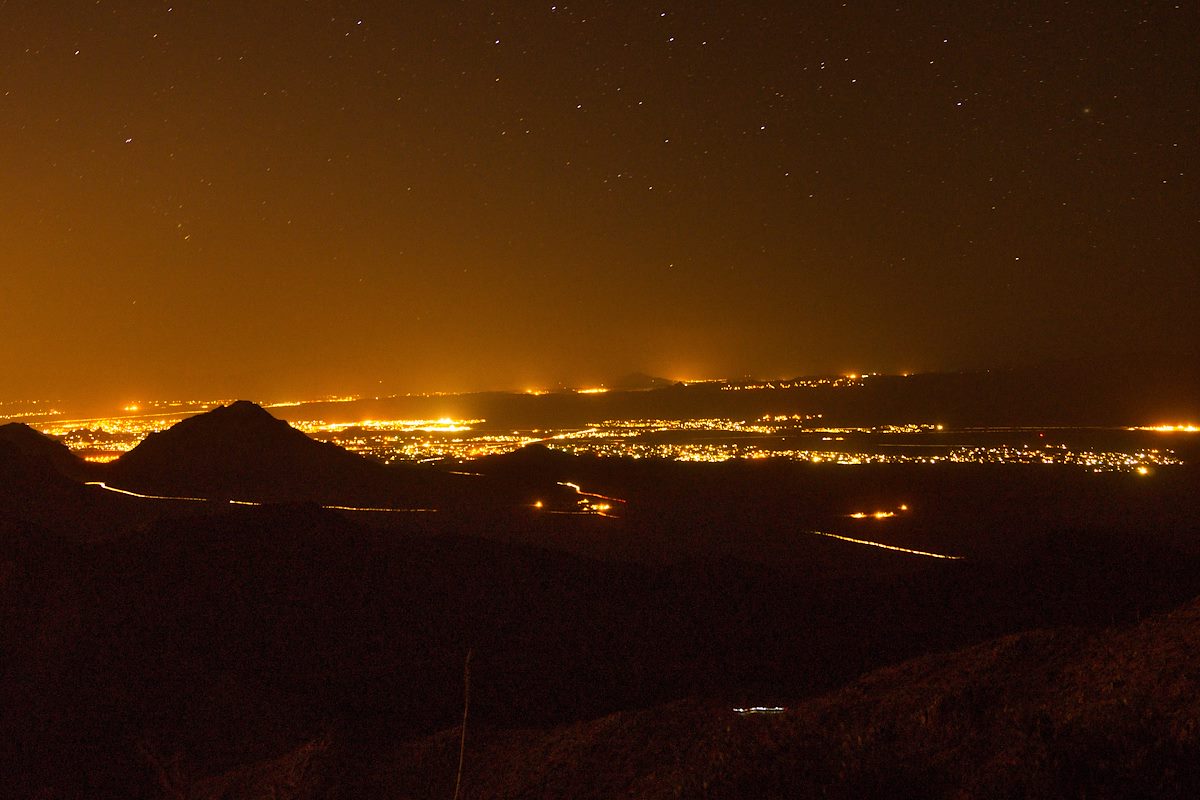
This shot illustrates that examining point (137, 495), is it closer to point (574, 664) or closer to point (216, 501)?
point (216, 501)

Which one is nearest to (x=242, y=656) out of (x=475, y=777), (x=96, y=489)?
(x=475, y=777)

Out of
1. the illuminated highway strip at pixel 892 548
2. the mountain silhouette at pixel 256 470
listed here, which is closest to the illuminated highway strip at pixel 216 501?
the mountain silhouette at pixel 256 470

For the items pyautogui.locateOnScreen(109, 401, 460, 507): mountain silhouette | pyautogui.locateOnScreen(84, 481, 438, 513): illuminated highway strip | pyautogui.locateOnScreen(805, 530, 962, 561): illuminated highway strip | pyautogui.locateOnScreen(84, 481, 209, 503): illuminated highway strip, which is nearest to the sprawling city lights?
pyautogui.locateOnScreen(805, 530, 962, 561): illuminated highway strip

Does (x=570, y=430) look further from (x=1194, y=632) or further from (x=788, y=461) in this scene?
(x=1194, y=632)

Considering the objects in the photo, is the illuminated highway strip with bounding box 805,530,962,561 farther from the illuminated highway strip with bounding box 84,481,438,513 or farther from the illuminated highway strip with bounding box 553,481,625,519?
the illuminated highway strip with bounding box 84,481,438,513

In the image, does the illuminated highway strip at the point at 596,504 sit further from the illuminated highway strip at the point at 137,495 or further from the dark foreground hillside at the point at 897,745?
the dark foreground hillside at the point at 897,745

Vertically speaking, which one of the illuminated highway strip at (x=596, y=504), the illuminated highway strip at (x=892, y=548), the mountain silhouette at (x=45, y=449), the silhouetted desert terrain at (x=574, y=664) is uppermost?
the mountain silhouette at (x=45, y=449)

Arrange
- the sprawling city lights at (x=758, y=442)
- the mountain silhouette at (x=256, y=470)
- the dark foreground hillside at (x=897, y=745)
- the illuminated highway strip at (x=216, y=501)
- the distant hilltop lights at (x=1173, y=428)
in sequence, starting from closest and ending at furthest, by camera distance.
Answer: the dark foreground hillside at (x=897, y=745), the illuminated highway strip at (x=216, y=501), the mountain silhouette at (x=256, y=470), the sprawling city lights at (x=758, y=442), the distant hilltop lights at (x=1173, y=428)
